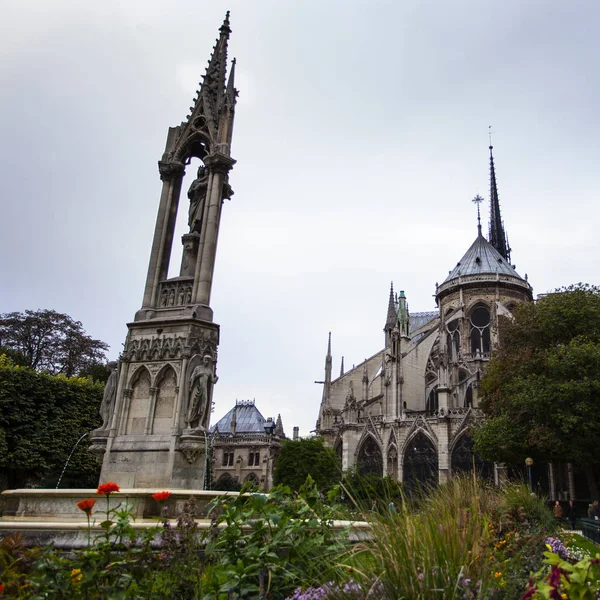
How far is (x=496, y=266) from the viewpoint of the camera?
57031 millimetres

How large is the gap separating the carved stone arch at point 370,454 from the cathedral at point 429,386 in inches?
3.1

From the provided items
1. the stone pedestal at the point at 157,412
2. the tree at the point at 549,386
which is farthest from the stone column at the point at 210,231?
the tree at the point at 549,386

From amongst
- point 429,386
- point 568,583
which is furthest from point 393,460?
point 568,583

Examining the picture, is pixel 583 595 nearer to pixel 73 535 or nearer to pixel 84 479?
pixel 73 535

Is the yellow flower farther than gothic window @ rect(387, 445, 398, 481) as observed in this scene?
No

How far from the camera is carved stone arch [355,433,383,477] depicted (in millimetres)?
46062

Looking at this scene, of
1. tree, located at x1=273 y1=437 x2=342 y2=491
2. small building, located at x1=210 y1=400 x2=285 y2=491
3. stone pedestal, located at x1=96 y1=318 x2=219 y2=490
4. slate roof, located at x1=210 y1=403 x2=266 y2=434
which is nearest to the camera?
stone pedestal, located at x1=96 y1=318 x2=219 y2=490

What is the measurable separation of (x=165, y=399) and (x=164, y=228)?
3762mm

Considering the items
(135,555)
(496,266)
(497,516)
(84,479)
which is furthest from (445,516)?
(496,266)

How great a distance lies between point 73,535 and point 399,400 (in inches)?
1687

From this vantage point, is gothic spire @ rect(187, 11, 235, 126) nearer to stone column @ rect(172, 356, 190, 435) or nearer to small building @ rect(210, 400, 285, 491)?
stone column @ rect(172, 356, 190, 435)

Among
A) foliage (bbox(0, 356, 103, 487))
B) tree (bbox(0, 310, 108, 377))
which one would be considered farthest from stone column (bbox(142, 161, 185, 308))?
tree (bbox(0, 310, 108, 377))

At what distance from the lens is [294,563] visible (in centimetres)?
445

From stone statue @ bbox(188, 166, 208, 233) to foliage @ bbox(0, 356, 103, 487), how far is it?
53.3 ft
